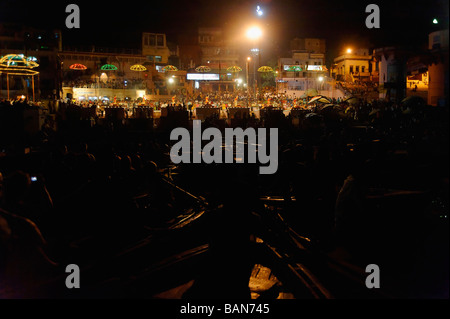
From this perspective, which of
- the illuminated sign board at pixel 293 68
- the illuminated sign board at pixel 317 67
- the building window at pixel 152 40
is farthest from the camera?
the illuminated sign board at pixel 317 67

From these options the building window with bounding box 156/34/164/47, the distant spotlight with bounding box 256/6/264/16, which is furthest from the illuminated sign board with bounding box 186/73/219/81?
the distant spotlight with bounding box 256/6/264/16

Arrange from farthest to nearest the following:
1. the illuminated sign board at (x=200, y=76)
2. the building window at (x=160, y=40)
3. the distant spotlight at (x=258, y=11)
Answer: the building window at (x=160, y=40)
the illuminated sign board at (x=200, y=76)
the distant spotlight at (x=258, y=11)

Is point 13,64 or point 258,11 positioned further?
point 13,64

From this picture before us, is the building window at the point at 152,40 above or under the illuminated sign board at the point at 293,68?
above

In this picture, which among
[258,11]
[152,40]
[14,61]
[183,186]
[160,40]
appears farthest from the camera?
[160,40]

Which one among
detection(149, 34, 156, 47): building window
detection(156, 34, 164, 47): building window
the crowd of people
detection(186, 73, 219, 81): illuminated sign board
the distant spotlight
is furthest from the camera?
detection(156, 34, 164, 47): building window

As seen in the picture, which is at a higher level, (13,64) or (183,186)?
(13,64)

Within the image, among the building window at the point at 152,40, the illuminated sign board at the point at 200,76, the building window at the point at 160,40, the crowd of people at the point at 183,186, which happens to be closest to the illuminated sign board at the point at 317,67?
the illuminated sign board at the point at 200,76

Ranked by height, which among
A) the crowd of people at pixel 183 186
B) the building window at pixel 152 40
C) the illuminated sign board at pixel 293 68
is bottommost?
the crowd of people at pixel 183 186

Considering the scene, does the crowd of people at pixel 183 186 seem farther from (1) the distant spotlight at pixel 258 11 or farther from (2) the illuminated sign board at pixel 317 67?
(2) the illuminated sign board at pixel 317 67

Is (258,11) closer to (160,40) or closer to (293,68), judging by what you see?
(293,68)

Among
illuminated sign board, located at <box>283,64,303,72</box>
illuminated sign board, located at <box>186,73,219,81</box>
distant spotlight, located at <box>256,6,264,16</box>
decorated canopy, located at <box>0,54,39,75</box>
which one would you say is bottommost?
decorated canopy, located at <box>0,54,39,75</box>

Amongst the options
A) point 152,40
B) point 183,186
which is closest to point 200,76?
point 152,40

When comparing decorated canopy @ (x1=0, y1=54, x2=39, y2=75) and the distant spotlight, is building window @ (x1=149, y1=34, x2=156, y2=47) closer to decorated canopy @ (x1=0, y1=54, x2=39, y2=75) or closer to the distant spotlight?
decorated canopy @ (x1=0, y1=54, x2=39, y2=75)
